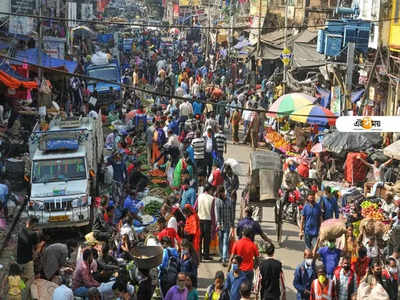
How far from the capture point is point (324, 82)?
31.1m

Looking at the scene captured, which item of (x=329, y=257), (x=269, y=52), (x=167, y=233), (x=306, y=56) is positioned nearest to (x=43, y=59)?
(x=306, y=56)

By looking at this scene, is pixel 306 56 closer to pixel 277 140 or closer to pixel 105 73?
pixel 105 73

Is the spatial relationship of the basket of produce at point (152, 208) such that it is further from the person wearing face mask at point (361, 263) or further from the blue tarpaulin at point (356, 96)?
the blue tarpaulin at point (356, 96)

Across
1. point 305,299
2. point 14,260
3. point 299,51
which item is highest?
point 299,51

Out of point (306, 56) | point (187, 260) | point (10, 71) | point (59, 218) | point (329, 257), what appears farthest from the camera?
point (306, 56)

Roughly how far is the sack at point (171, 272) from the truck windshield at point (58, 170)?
5.74m

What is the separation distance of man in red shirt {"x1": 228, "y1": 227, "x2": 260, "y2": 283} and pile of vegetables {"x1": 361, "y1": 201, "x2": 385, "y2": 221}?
146 inches

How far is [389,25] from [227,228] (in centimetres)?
1203

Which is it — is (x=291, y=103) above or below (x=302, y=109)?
above

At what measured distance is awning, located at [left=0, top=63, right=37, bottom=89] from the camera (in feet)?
76.3

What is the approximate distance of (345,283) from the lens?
10.1 m

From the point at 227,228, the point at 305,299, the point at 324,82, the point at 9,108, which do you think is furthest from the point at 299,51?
the point at 305,299

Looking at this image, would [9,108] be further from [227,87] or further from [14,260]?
[227,87]

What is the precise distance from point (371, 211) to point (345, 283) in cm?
426
